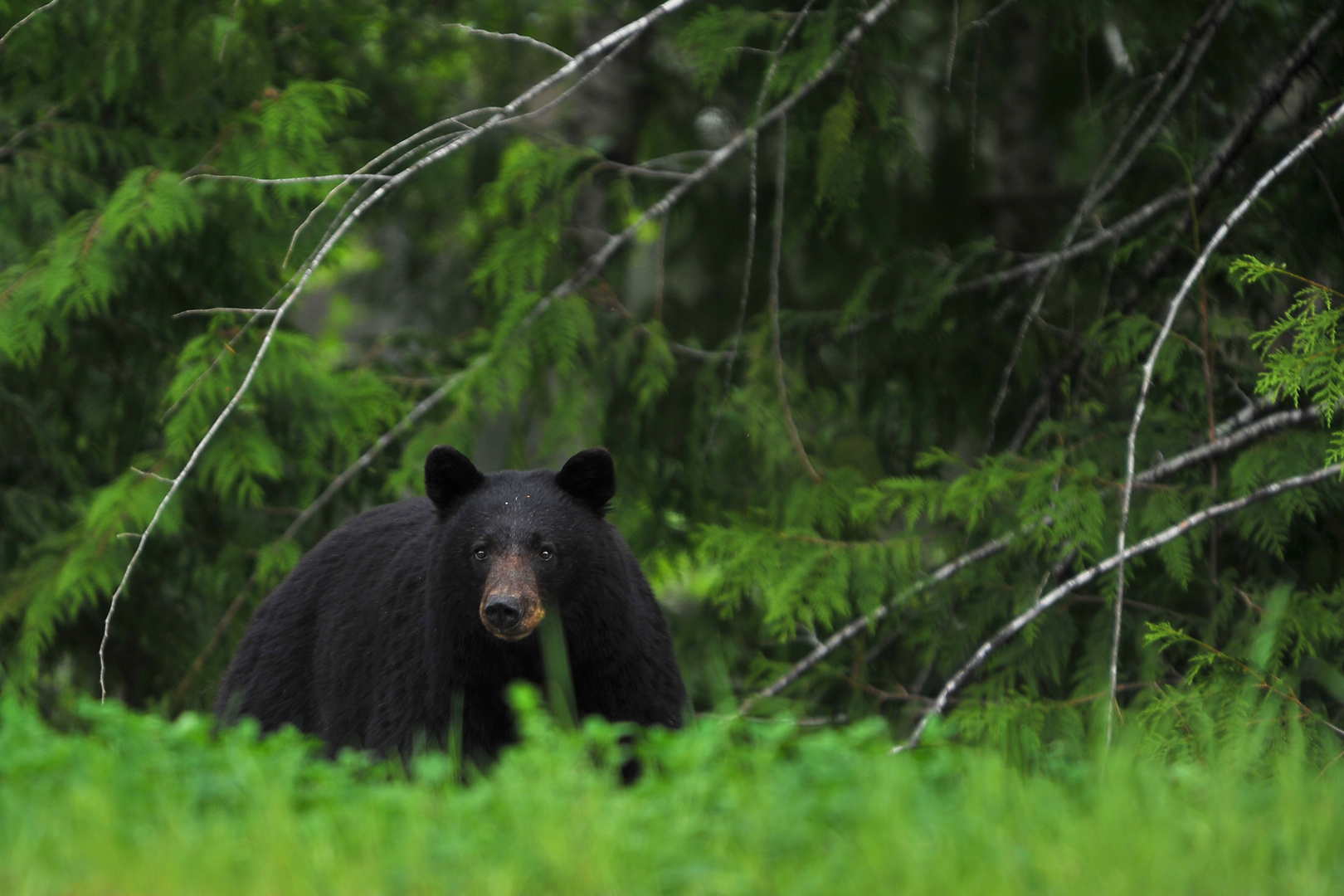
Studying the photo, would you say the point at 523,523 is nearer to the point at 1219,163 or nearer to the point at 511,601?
the point at 511,601

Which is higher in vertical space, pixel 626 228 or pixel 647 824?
pixel 626 228

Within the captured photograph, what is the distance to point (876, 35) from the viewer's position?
233 inches

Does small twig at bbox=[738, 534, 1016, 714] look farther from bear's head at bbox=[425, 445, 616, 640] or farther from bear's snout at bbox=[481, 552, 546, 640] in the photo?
bear's snout at bbox=[481, 552, 546, 640]

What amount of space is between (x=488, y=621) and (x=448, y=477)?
66 cm

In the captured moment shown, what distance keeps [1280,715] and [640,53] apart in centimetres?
648

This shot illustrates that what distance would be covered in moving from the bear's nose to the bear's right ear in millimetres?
591

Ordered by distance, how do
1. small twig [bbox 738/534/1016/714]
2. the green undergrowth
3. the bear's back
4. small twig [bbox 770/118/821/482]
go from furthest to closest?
1. small twig [bbox 738/534/1016/714]
2. small twig [bbox 770/118/821/482]
3. the bear's back
4. the green undergrowth

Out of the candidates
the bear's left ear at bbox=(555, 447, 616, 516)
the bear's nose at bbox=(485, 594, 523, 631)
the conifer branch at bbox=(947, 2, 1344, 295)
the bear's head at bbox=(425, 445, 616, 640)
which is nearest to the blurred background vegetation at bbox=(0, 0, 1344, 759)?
the conifer branch at bbox=(947, 2, 1344, 295)

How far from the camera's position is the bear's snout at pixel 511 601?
404 cm

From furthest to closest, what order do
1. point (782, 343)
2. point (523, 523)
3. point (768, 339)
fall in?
point (782, 343) → point (768, 339) → point (523, 523)

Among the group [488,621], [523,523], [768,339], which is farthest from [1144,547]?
[768,339]

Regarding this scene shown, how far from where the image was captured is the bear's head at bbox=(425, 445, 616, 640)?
168 inches

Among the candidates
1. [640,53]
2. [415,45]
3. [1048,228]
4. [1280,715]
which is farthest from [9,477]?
[1280,715]

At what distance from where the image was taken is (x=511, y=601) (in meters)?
4.04
